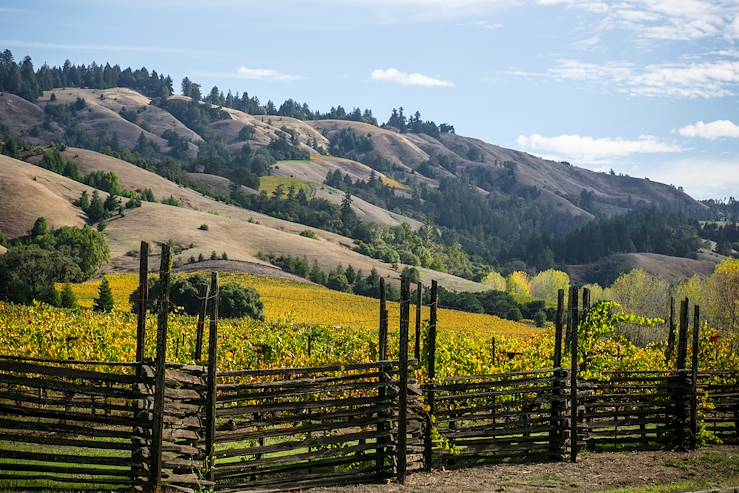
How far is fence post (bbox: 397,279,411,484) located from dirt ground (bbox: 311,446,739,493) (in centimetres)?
38

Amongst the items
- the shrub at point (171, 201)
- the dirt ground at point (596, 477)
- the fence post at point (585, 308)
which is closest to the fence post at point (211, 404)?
the dirt ground at point (596, 477)

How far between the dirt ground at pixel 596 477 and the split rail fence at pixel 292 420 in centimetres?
37

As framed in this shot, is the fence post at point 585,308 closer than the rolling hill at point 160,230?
Yes

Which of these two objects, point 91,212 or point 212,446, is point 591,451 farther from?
point 91,212

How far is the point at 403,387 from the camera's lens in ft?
43.9

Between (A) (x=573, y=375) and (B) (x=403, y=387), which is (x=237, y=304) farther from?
(B) (x=403, y=387)

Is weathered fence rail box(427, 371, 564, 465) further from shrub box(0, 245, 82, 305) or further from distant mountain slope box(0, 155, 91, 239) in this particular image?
distant mountain slope box(0, 155, 91, 239)

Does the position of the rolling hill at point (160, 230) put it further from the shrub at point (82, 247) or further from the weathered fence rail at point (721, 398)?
the weathered fence rail at point (721, 398)

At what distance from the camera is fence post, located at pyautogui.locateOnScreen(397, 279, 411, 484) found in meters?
13.3

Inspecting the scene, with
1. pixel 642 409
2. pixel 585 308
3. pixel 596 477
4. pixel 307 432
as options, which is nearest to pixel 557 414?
pixel 596 477

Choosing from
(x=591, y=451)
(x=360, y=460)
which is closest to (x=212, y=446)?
(x=360, y=460)

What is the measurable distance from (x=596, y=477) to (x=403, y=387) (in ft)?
13.0

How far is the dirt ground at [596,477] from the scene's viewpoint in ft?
43.8

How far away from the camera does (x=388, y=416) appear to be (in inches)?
536
